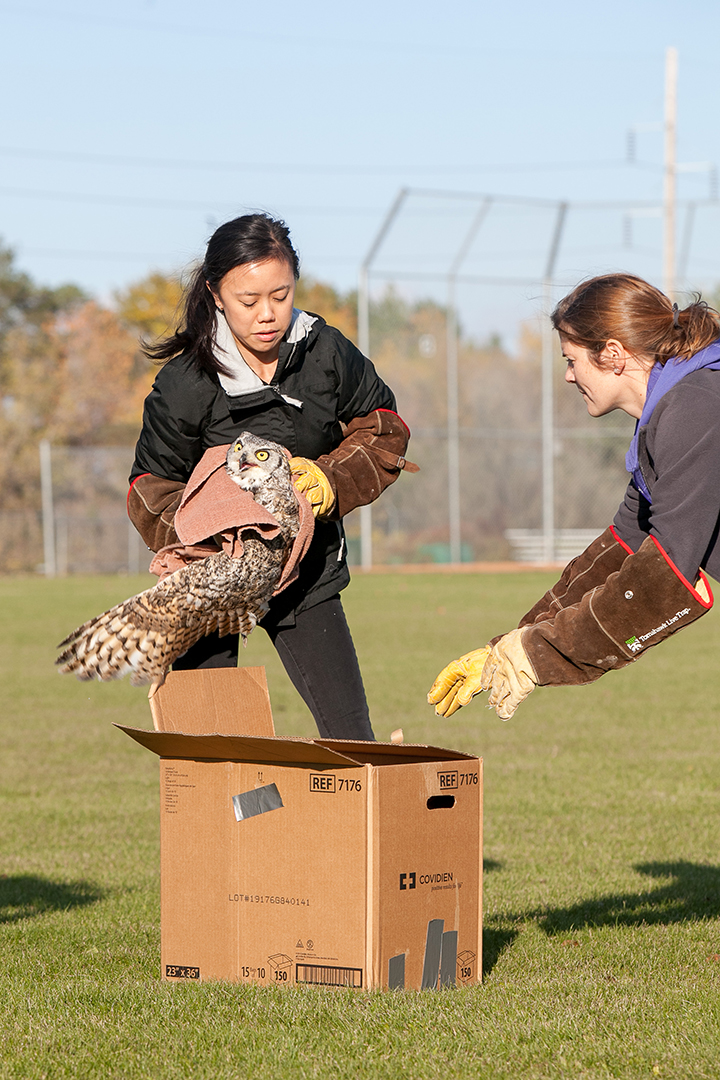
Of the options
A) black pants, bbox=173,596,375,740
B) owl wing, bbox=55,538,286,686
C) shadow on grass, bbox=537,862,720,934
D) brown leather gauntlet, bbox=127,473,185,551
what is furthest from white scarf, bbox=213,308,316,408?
shadow on grass, bbox=537,862,720,934

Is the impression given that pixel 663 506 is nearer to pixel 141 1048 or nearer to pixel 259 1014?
pixel 259 1014

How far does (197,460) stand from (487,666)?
125 centimetres

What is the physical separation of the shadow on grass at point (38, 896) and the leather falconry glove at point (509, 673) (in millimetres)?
2276

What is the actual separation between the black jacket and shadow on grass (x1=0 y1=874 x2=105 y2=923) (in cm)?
168

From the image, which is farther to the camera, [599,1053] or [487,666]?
[487,666]

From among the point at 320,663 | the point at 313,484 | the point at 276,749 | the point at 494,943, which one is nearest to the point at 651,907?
the point at 494,943

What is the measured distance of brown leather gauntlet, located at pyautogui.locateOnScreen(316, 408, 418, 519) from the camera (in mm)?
3936

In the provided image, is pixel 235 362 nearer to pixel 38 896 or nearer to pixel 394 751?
pixel 394 751

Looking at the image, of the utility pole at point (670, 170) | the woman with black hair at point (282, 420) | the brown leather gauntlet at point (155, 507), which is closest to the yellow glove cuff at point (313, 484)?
the woman with black hair at point (282, 420)

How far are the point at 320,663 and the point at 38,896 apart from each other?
1834 millimetres

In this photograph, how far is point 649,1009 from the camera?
10.7ft

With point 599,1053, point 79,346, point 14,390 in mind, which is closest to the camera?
point 599,1053

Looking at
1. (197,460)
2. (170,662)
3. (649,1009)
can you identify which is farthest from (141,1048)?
(197,460)

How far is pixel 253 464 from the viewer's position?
366 cm
